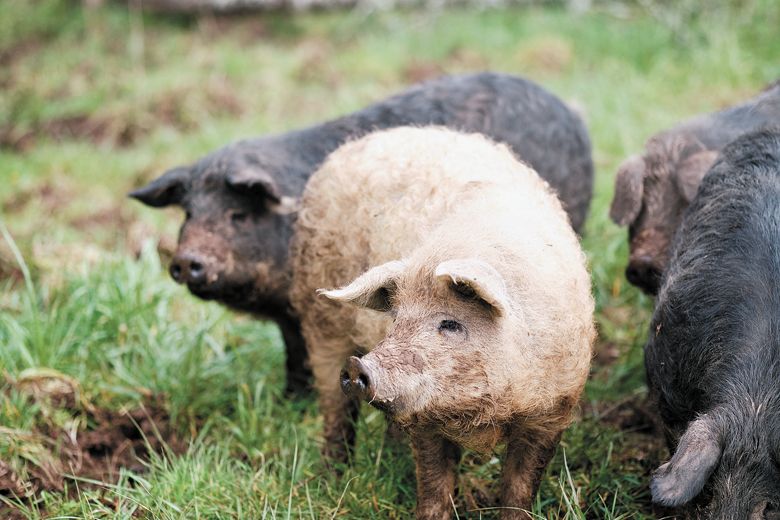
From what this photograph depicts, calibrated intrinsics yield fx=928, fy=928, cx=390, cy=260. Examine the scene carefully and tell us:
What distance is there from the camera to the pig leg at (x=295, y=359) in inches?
213

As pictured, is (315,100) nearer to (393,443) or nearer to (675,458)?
(393,443)

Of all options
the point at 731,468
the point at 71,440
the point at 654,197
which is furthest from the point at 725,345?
the point at 71,440

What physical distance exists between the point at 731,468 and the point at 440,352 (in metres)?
1.03

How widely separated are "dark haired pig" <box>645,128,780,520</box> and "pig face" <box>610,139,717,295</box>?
575 mm

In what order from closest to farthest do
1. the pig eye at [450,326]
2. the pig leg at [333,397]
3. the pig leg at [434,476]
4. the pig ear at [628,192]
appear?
the pig eye at [450,326], the pig leg at [434,476], the pig leg at [333,397], the pig ear at [628,192]

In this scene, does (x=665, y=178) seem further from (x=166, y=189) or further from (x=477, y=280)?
(x=166, y=189)

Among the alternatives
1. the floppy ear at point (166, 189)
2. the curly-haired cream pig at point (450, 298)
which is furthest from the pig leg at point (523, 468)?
the floppy ear at point (166, 189)

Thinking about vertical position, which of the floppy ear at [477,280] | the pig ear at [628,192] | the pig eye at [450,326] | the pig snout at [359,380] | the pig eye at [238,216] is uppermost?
the floppy ear at [477,280]

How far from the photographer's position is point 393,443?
4359 millimetres

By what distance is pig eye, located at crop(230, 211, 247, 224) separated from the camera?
5.39m

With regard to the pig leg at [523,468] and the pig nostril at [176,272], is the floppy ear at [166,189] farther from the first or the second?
the pig leg at [523,468]

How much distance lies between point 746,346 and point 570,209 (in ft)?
7.98

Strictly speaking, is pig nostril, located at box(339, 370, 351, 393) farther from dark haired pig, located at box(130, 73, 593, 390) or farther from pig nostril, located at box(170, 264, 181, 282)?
pig nostril, located at box(170, 264, 181, 282)

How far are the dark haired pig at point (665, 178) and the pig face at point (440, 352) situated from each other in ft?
6.30
